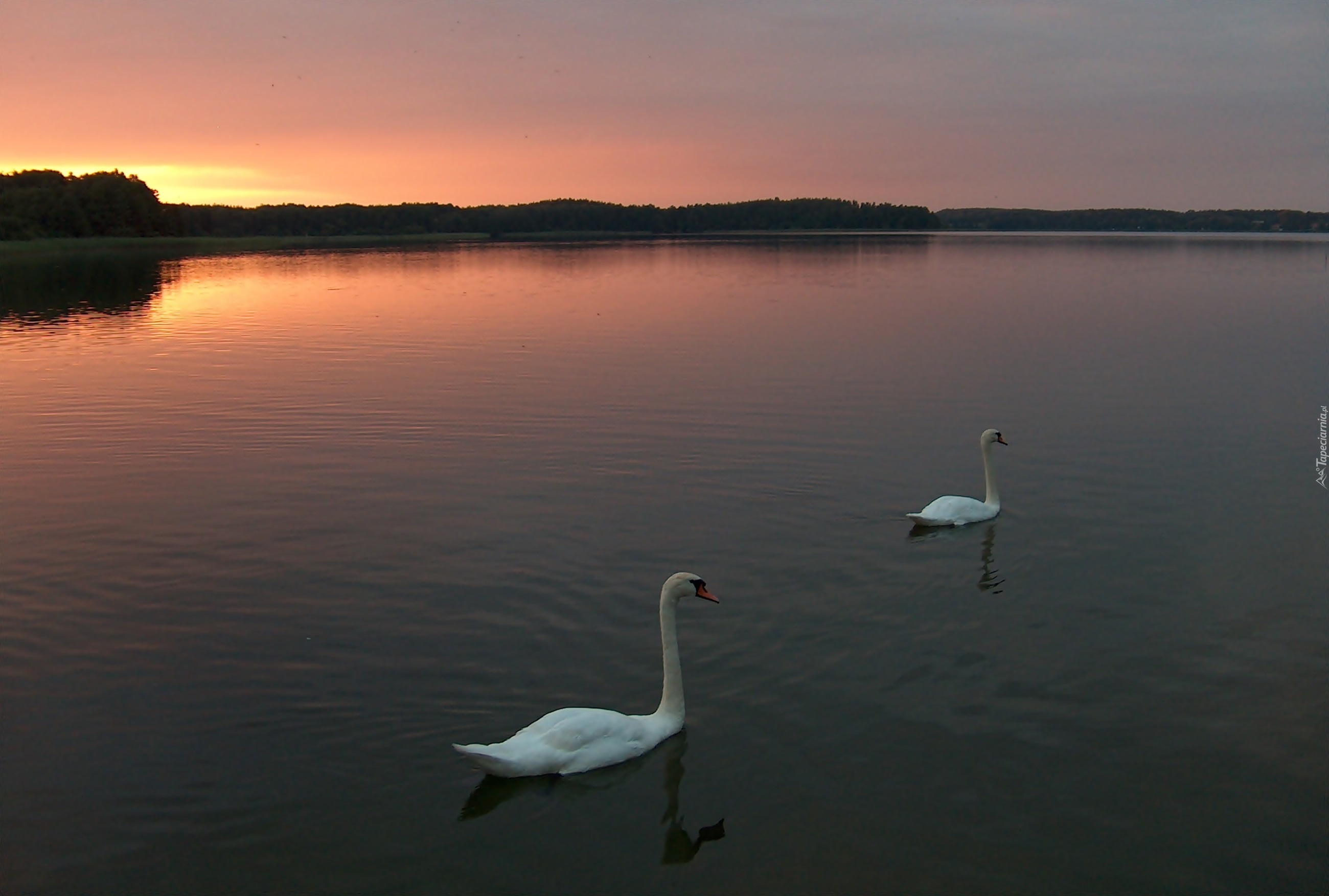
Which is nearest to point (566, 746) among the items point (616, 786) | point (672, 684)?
point (616, 786)

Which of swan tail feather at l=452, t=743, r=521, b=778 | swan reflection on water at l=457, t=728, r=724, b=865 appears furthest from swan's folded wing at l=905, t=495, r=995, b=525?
swan tail feather at l=452, t=743, r=521, b=778

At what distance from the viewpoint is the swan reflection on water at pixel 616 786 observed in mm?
6582

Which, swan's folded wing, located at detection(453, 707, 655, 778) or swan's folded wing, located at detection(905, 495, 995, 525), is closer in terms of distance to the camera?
swan's folded wing, located at detection(453, 707, 655, 778)

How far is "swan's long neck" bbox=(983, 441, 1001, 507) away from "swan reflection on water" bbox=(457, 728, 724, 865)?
261 inches

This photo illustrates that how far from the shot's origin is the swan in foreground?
6.94m

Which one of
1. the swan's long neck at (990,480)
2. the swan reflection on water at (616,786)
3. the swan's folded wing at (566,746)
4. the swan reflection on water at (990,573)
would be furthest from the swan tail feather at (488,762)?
the swan's long neck at (990,480)

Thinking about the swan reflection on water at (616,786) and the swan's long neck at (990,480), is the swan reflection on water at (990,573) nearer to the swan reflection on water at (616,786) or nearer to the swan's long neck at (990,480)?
the swan's long neck at (990,480)

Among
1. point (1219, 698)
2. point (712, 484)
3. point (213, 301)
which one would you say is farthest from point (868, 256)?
point (1219, 698)

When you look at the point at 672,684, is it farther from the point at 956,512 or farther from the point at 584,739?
the point at 956,512

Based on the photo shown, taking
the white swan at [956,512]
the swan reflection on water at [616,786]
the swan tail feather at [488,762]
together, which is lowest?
the swan reflection on water at [616,786]

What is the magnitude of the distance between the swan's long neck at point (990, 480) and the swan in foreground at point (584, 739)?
6242 millimetres

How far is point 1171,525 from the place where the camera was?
12484 mm

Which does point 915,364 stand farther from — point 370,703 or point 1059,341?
point 370,703

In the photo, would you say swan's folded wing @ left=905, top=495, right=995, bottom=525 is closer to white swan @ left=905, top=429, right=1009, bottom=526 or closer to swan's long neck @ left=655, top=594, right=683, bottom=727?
white swan @ left=905, top=429, right=1009, bottom=526
